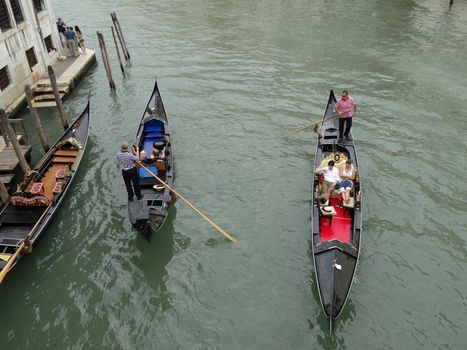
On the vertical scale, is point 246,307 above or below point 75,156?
below

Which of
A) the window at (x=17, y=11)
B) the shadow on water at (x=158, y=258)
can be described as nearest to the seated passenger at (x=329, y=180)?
the shadow on water at (x=158, y=258)

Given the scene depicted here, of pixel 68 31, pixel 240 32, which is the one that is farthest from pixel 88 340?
pixel 240 32

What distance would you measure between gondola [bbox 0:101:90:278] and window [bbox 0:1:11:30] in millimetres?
5985

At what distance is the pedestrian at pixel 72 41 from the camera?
19791 mm

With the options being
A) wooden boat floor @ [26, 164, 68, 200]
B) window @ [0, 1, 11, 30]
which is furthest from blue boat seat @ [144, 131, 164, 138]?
window @ [0, 1, 11, 30]

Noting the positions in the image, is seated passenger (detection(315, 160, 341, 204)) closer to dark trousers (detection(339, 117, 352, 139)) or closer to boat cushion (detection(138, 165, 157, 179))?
dark trousers (detection(339, 117, 352, 139))

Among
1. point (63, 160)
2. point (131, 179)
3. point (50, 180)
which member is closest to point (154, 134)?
point (63, 160)

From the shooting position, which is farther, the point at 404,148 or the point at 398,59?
the point at 398,59

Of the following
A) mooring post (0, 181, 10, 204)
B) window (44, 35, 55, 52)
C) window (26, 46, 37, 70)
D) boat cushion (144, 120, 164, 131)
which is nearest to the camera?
mooring post (0, 181, 10, 204)

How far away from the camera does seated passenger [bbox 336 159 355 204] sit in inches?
407

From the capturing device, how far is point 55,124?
16219 millimetres

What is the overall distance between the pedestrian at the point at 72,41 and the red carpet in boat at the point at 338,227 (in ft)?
52.5

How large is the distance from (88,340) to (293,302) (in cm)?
433

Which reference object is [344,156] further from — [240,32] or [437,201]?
[240,32]
